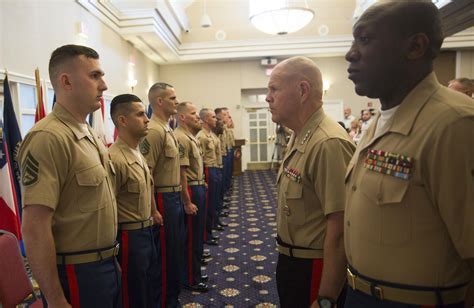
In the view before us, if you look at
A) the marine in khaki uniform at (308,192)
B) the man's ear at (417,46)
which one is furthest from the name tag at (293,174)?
the man's ear at (417,46)

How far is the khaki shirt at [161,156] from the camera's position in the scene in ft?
8.42

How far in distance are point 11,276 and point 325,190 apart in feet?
4.96

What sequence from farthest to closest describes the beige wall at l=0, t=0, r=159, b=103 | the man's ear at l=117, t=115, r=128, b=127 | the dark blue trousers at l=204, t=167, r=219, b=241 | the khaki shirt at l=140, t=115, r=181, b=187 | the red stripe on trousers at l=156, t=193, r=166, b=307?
the dark blue trousers at l=204, t=167, r=219, b=241
the beige wall at l=0, t=0, r=159, b=103
the khaki shirt at l=140, t=115, r=181, b=187
the red stripe on trousers at l=156, t=193, r=166, b=307
the man's ear at l=117, t=115, r=128, b=127

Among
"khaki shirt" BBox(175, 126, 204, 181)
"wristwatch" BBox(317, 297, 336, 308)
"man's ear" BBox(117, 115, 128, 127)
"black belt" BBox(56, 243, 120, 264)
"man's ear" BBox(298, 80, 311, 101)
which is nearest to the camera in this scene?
"wristwatch" BBox(317, 297, 336, 308)

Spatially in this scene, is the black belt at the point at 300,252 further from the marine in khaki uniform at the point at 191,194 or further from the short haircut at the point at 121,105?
the marine in khaki uniform at the point at 191,194

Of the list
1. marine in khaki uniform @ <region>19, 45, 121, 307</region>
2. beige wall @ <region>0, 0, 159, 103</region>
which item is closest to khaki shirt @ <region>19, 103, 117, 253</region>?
marine in khaki uniform @ <region>19, 45, 121, 307</region>

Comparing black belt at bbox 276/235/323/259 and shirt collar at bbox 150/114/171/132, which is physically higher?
shirt collar at bbox 150/114/171/132

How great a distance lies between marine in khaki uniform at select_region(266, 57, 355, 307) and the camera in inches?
48.7

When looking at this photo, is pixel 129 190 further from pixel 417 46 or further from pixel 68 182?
pixel 417 46

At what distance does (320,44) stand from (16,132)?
8434 millimetres

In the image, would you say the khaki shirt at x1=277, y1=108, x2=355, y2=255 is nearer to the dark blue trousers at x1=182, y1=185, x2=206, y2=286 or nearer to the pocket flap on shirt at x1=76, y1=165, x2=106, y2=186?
the pocket flap on shirt at x1=76, y1=165, x2=106, y2=186

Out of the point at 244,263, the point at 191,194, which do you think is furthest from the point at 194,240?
the point at 244,263

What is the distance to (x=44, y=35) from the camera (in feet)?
Result: 14.3

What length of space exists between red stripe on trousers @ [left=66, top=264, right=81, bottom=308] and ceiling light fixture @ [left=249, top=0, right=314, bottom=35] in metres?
5.43
